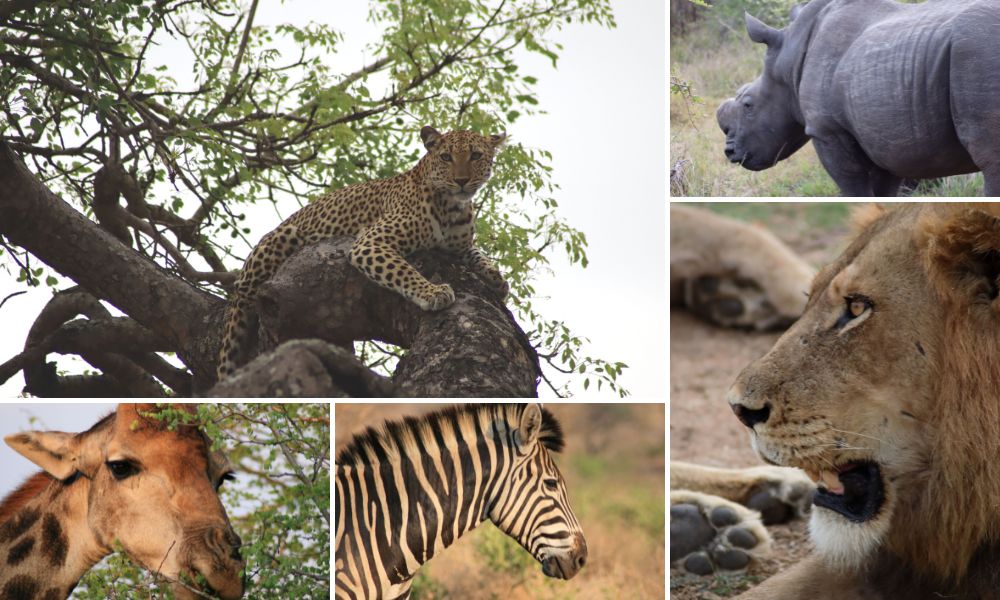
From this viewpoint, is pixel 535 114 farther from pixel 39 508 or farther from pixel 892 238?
pixel 39 508

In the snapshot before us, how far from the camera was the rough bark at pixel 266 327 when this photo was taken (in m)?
4.21

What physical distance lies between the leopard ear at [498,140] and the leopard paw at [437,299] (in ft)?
2.15

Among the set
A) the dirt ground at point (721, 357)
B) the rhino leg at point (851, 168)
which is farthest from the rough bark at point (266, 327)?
the rhino leg at point (851, 168)

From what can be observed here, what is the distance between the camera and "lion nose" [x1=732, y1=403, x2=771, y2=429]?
292 centimetres

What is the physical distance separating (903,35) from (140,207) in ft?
10.1

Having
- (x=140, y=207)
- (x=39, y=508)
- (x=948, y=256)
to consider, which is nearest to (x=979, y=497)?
(x=948, y=256)

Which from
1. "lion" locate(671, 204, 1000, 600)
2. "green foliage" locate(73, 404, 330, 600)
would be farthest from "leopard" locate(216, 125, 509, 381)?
"lion" locate(671, 204, 1000, 600)

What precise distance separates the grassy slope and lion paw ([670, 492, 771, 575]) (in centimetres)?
118

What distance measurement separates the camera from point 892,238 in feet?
9.46

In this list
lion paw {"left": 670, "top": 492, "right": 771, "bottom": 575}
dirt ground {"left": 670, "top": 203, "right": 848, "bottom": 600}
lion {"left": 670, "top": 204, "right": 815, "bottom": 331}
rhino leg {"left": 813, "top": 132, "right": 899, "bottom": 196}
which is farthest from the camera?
lion {"left": 670, "top": 204, "right": 815, "bottom": 331}

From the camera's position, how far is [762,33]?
4098 millimetres

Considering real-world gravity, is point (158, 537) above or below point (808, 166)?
below

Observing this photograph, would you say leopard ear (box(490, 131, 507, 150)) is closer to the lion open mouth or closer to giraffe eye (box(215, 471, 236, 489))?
giraffe eye (box(215, 471, 236, 489))

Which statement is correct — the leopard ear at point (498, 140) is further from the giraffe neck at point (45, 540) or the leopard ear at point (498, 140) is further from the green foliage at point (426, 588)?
the giraffe neck at point (45, 540)
